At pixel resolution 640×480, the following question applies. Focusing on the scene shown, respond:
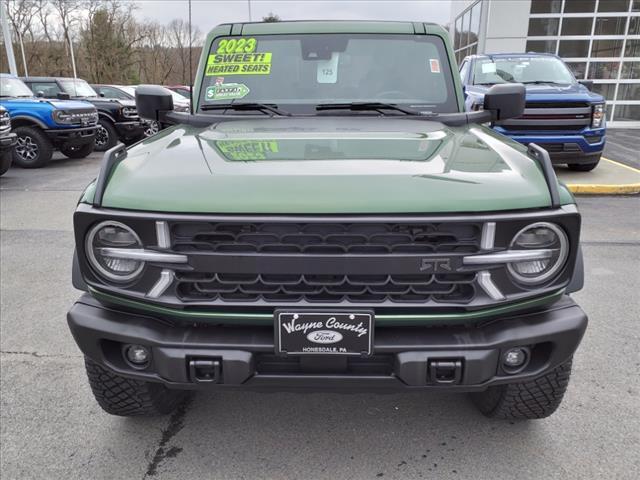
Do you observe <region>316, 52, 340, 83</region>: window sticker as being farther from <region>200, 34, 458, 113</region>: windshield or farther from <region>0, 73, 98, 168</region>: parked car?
<region>0, 73, 98, 168</region>: parked car

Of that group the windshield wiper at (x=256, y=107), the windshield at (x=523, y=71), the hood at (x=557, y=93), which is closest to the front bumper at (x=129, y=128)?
the windshield at (x=523, y=71)

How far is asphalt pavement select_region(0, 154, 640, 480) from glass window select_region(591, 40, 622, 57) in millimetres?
14614

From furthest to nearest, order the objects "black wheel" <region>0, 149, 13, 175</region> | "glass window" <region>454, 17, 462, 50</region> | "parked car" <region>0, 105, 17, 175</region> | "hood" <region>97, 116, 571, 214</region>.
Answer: "glass window" <region>454, 17, 462, 50</region>
"black wheel" <region>0, 149, 13, 175</region>
"parked car" <region>0, 105, 17, 175</region>
"hood" <region>97, 116, 571, 214</region>

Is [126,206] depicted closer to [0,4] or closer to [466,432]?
[466,432]

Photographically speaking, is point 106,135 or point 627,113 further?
point 627,113

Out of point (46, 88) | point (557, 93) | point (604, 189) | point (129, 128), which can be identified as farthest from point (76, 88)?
point (604, 189)

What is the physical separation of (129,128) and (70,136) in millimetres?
2280

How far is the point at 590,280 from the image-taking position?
4441mm

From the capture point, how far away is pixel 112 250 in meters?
1.91

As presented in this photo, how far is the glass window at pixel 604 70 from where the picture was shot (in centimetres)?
1547

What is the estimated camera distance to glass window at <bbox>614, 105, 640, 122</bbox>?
1598 cm

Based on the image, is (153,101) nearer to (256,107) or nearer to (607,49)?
(256,107)

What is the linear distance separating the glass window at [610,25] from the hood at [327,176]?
15.6 m

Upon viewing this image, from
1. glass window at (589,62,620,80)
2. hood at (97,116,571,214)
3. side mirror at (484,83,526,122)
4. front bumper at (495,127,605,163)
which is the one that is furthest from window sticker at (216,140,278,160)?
glass window at (589,62,620,80)
